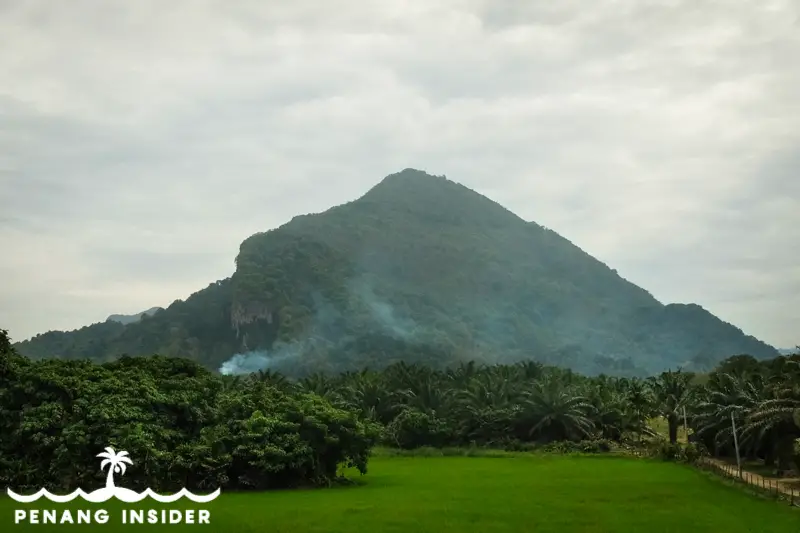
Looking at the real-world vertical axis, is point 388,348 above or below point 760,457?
above

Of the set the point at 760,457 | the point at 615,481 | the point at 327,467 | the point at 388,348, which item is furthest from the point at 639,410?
the point at 388,348

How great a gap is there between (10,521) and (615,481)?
22.0 metres

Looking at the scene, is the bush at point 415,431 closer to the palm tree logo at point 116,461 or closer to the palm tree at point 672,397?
the palm tree at point 672,397

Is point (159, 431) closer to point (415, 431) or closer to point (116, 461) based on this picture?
point (116, 461)

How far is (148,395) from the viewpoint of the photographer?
28531 millimetres

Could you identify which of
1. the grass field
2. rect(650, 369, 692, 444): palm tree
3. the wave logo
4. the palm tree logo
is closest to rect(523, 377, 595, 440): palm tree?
rect(650, 369, 692, 444): palm tree

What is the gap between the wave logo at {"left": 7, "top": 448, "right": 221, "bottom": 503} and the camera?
23.6 meters

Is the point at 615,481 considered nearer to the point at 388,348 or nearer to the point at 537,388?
the point at 537,388

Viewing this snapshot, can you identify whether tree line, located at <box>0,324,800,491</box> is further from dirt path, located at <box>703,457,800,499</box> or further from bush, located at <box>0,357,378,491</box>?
dirt path, located at <box>703,457,800,499</box>

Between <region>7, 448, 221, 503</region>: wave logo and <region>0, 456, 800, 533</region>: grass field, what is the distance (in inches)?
29.8

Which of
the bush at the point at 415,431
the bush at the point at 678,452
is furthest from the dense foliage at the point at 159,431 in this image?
the bush at the point at 415,431

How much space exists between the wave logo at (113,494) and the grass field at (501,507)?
2.48 ft

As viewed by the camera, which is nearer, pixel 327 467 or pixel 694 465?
pixel 327 467

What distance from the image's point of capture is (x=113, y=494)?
24.7 metres
